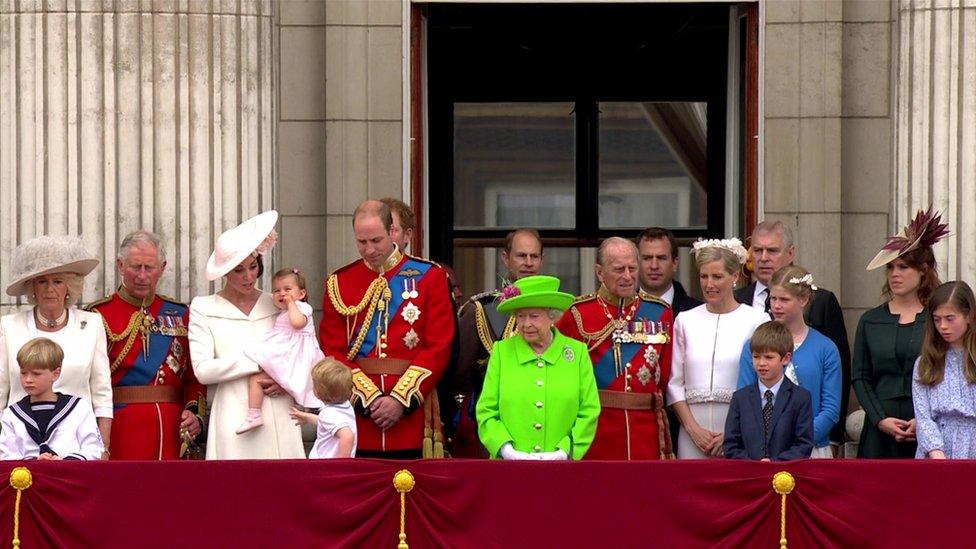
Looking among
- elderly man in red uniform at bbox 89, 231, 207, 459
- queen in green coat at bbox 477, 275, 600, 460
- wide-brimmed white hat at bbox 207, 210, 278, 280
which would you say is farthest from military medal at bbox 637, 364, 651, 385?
elderly man in red uniform at bbox 89, 231, 207, 459

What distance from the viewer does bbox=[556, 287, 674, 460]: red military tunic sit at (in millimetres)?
9391

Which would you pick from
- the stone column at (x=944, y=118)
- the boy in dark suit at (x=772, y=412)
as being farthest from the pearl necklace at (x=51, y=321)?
the stone column at (x=944, y=118)

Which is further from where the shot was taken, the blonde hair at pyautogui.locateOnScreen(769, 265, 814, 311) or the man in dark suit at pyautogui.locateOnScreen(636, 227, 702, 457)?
the man in dark suit at pyautogui.locateOnScreen(636, 227, 702, 457)

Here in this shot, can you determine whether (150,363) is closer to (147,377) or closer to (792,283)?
(147,377)

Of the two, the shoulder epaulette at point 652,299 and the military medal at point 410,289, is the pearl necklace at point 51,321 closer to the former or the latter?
the military medal at point 410,289

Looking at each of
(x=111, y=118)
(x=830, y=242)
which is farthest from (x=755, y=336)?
(x=111, y=118)

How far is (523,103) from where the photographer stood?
1530cm

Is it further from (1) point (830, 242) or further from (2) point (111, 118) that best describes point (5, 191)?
(1) point (830, 242)

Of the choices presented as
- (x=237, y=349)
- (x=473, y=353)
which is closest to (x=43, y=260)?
(x=237, y=349)

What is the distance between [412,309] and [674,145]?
20.1 ft

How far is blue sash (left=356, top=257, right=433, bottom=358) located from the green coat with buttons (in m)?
0.74

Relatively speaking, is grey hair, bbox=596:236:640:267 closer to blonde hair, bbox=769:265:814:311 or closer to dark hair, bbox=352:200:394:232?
blonde hair, bbox=769:265:814:311

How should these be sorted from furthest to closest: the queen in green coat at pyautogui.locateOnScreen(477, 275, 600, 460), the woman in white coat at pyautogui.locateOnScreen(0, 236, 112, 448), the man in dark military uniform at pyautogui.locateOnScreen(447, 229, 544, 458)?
the man in dark military uniform at pyautogui.locateOnScreen(447, 229, 544, 458) < the woman in white coat at pyautogui.locateOnScreen(0, 236, 112, 448) < the queen in green coat at pyautogui.locateOnScreen(477, 275, 600, 460)

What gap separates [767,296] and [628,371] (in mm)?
1014
